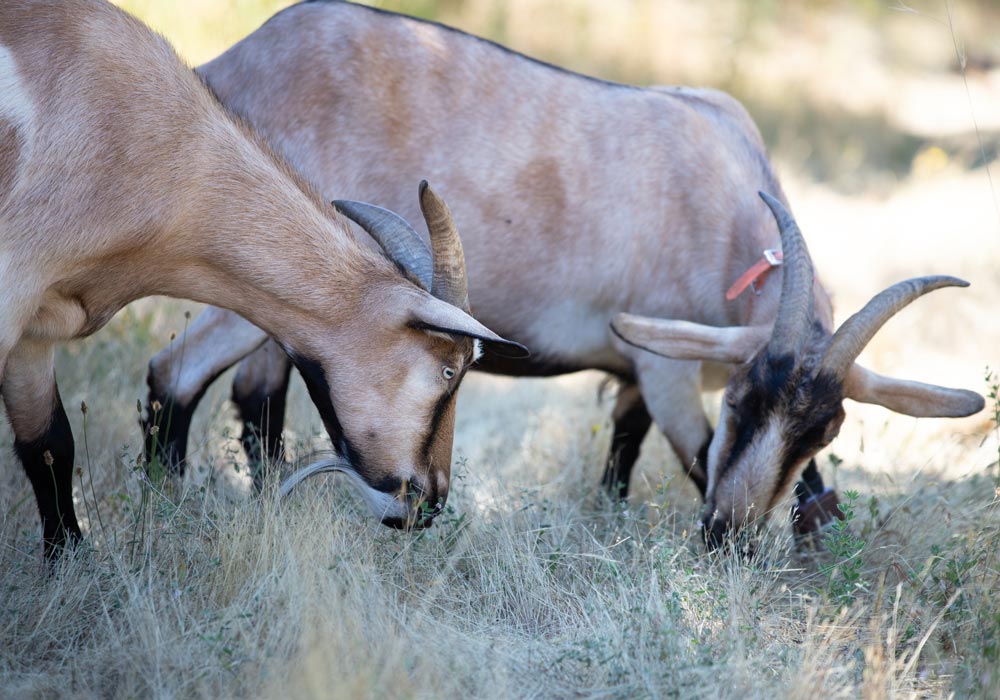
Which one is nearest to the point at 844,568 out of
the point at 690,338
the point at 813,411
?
the point at 813,411

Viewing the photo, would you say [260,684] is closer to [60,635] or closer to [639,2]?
[60,635]

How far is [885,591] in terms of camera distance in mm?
4062

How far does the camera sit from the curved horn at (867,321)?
158 inches

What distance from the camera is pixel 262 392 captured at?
5258 millimetres

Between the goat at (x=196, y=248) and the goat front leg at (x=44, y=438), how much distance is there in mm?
12

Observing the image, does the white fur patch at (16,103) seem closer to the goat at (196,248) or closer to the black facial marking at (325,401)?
the goat at (196,248)

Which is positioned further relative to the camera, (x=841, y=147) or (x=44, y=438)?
(x=841, y=147)

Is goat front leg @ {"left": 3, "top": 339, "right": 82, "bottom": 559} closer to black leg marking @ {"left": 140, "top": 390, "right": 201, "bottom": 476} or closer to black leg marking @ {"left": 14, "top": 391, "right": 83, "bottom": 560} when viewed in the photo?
black leg marking @ {"left": 14, "top": 391, "right": 83, "bottom": 560}

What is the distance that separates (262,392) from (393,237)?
1726mm

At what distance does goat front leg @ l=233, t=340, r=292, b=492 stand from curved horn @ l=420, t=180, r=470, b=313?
63.0 inches

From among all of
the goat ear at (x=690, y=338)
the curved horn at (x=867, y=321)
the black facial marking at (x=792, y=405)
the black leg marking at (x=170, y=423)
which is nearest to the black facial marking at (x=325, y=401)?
the black leg marking at (x=170, y=423)

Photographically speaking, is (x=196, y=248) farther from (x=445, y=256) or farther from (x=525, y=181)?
(x=525, y=181)

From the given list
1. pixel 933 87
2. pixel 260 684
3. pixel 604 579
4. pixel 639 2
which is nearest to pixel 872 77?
pixel 933 87

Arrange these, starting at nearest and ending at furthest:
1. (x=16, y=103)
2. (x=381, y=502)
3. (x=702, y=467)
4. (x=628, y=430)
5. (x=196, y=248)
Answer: (x=16, y=103) < (x=196, y=248) < (x=381, y=502) < (x=702, y=467) < (x=628, y=430)
